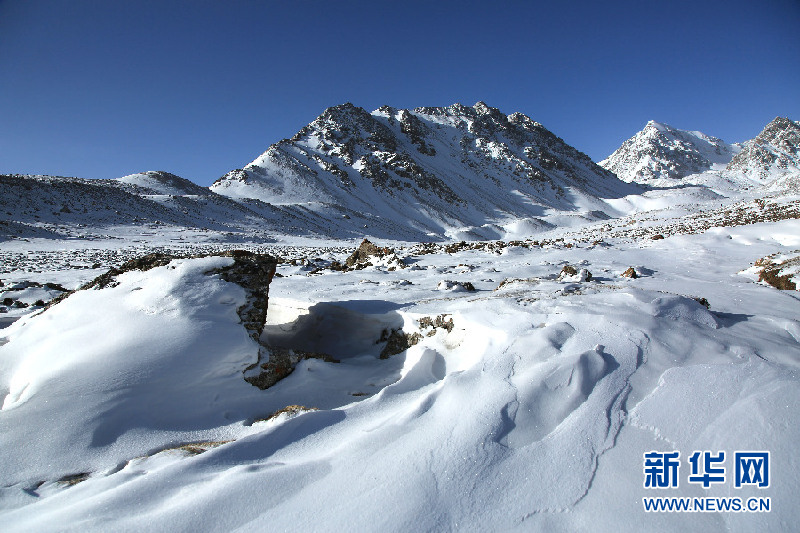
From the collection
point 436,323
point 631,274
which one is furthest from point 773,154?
point 436,323

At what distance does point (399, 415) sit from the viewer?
264 centimetres

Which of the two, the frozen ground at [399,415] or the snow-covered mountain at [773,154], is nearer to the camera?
the frozen ground at [399,415]

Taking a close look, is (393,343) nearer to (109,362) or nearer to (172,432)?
(172,432)

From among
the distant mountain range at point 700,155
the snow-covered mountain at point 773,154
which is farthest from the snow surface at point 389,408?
the snow-covered mountain at point 773,154

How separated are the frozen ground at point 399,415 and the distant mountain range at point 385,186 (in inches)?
1223

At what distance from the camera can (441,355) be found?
3.77 metres

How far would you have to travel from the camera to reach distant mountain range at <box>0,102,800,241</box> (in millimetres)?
36594

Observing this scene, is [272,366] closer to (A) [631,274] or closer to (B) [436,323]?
(B) [436,323]

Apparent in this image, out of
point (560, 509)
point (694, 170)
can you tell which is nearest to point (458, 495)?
point (560, 509)

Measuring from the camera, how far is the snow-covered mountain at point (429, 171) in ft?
214

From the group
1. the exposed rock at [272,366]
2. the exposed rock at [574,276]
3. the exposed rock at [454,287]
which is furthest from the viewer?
the exposed rock at [574,276]

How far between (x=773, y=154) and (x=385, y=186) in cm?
14563

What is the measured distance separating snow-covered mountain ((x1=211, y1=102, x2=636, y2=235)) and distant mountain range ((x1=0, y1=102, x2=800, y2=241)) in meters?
0.34

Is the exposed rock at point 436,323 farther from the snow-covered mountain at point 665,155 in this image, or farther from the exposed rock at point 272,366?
the snow-covered mountain at point 665,155
